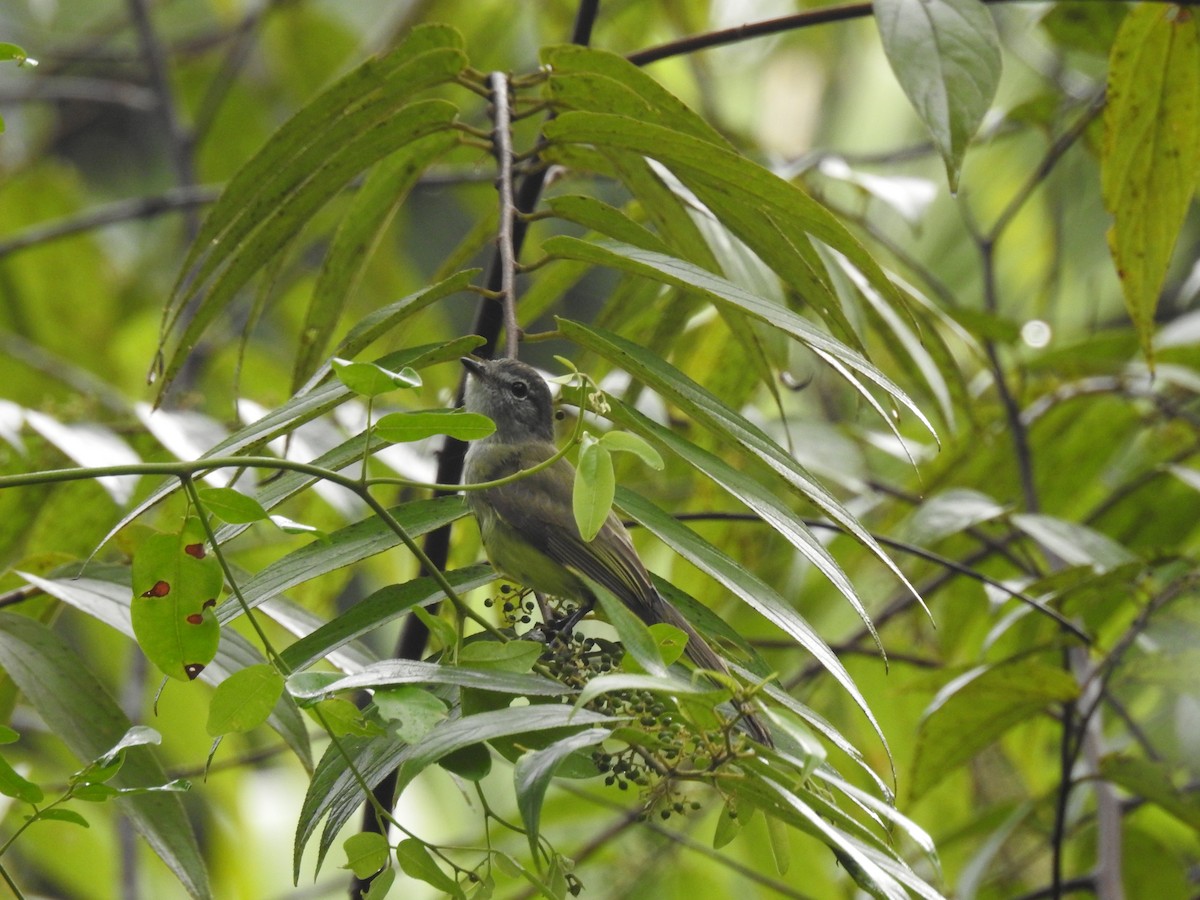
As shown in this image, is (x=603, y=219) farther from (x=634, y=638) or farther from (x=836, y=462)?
(x=836, y=462)

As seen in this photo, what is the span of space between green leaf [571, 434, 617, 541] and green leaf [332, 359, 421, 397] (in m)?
0.14

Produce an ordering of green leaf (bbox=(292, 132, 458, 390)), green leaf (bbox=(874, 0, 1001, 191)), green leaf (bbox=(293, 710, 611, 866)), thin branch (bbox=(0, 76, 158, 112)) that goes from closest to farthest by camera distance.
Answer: green leaf (bbox=(293, 710, 611, 866)) → green leaf (bbox=(874, 0, 1001, 191)) → green leaf (bbox=(292, 132, 458, 390)) → thin branch (bbox=(0, 76, 158, 112))

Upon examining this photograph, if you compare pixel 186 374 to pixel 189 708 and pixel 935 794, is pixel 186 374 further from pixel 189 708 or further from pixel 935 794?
pixel 935 794

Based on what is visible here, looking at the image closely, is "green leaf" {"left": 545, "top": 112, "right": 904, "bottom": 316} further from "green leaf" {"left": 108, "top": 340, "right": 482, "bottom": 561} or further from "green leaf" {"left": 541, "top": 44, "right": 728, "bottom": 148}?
"green leaf" {"left": 108, "top": 340, "right": 482, "bottom": 561}

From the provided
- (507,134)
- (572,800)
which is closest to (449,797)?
(572,800)

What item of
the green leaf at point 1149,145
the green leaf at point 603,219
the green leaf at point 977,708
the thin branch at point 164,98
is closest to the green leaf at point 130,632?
the green leaf at point 603,219

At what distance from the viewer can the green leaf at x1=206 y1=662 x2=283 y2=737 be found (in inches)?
39.9

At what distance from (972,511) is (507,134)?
1.02 meters

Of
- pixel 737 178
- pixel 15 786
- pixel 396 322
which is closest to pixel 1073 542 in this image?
pixel 737 178

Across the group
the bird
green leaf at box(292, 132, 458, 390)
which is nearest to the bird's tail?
Result: the bird

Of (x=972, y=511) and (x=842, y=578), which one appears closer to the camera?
(x=842, y=578)

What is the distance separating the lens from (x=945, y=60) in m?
1.53

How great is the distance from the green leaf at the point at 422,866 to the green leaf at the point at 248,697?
0.16 m

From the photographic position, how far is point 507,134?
1.61 meters
